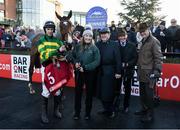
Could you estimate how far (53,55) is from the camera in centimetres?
632

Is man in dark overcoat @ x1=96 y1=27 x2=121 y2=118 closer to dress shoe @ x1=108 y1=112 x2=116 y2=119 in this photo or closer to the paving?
dress shoe @ x1=108 y1=112 x2=116 y2=119

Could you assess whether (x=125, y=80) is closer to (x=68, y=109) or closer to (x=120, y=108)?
(x=120, y=108)

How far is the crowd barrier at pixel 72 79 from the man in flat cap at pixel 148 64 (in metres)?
1.88

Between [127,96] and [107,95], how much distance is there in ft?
2.53

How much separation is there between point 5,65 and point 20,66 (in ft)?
2.63

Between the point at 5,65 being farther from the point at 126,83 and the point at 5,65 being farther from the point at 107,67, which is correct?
the point at 107,67

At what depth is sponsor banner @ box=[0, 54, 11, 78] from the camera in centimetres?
1161

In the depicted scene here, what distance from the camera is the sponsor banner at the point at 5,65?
1161 centimetres

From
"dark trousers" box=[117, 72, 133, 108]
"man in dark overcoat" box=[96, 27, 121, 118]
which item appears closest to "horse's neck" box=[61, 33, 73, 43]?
"man in dark overcoat" box=[96, 27, 121, 118]

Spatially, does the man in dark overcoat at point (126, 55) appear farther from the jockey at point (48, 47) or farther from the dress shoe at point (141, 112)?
the jockey at point (48, 47)

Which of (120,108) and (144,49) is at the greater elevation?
(144,49)

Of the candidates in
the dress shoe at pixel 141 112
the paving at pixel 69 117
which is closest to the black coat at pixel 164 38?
the paving at pixel 69 117

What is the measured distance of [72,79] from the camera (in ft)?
32.9

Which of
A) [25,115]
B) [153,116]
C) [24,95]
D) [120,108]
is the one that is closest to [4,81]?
[24,95]
